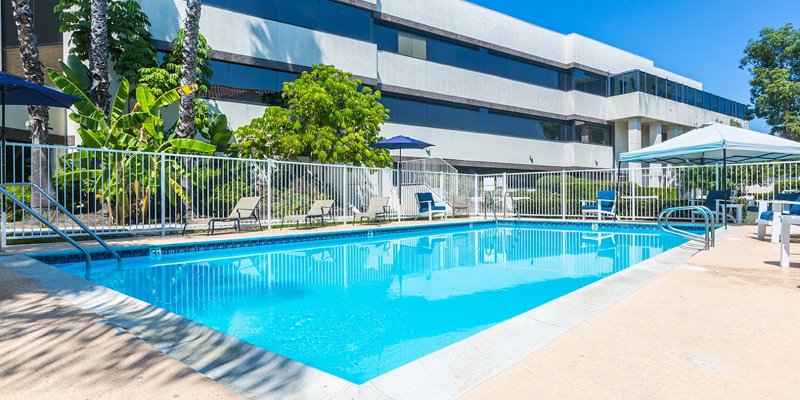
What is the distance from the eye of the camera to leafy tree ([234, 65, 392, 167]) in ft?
49.7

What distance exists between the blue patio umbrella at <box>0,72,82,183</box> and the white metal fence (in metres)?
1.41

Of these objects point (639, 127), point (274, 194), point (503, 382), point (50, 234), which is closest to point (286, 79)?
point (274, 194)

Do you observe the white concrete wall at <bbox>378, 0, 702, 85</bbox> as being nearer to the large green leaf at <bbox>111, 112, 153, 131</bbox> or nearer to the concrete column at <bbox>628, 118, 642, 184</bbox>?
the concrete column at <bbox>628, 118, 642, 184</bbox>

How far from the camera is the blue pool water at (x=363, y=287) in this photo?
3912 mm

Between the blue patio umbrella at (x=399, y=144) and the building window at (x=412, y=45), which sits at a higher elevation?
the building window at (x=412, y=45)

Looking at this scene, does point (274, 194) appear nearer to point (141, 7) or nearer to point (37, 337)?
point (141, 7)

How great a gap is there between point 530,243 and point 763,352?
29.1 feet

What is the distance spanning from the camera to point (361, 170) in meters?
15.5

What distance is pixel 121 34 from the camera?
1387 centimetres

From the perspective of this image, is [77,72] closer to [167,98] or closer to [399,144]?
[167,98]

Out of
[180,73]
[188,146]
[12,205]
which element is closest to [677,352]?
[188,146]

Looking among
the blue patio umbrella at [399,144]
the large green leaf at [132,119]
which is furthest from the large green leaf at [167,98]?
the blue patio umbrella at [399,144]

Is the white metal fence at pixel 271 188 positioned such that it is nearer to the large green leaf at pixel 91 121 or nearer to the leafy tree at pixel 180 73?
the large green leaf at pixel 91 121

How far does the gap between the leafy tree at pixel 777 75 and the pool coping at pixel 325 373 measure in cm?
3350
